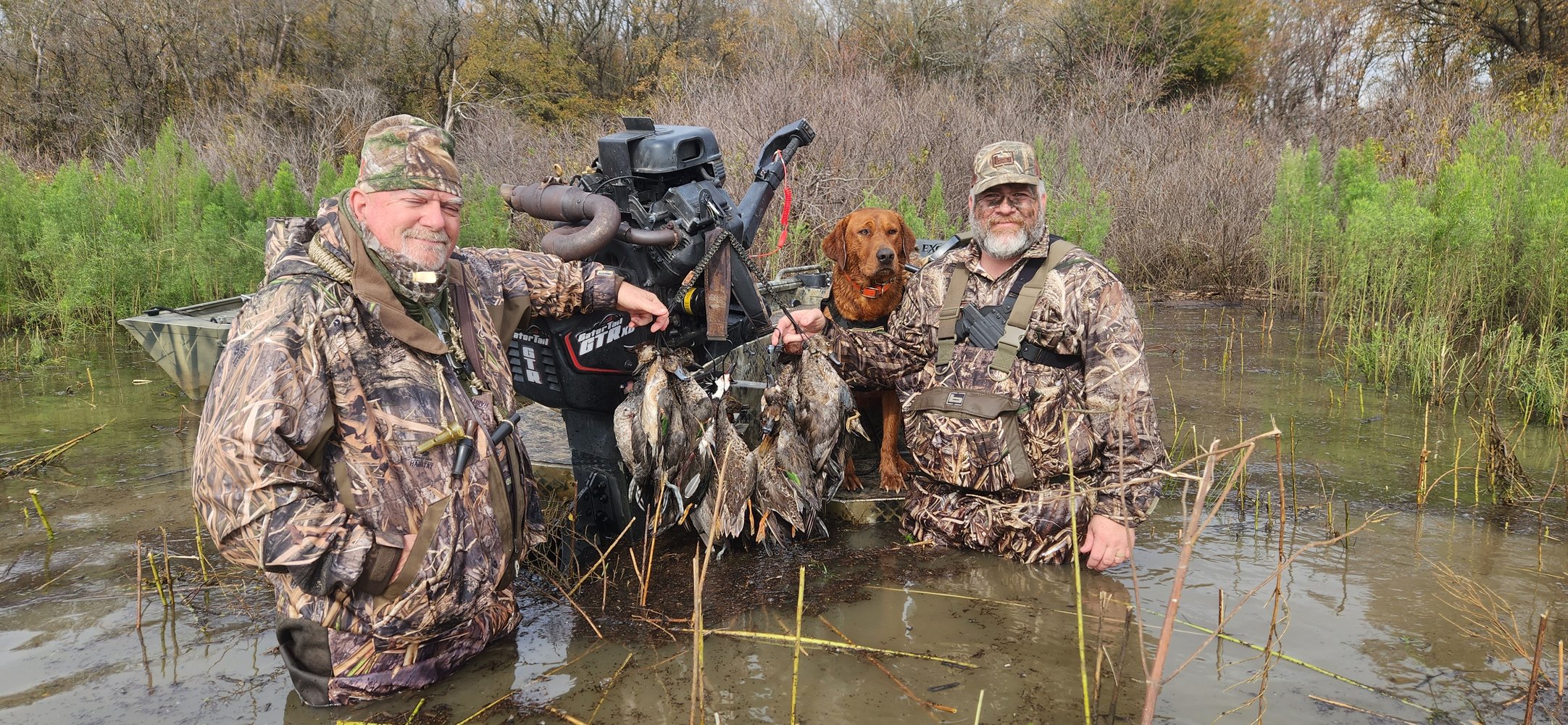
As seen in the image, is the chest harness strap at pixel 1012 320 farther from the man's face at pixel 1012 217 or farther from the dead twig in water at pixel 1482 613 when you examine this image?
the dead twig in water at pixel 1482 613

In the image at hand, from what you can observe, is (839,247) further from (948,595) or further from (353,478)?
(353,478)

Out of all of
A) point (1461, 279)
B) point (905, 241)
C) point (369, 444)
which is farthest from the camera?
point (1461, 279)

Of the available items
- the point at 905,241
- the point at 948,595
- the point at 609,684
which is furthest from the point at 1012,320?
the point at 609,684

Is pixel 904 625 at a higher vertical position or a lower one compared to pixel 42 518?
lower

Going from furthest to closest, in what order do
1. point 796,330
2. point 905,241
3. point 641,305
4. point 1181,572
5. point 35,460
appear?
point 35,460 → point 905,241 → point 796,330 → point 641,305 → point 1181,572

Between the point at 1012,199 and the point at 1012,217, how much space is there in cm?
7

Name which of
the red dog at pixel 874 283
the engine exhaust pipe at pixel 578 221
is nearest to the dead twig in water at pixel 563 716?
the engine exhaust pipe at pixel 578 221

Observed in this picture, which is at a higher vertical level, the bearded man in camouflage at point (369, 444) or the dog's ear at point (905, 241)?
the dog's ear at point (905, 241)

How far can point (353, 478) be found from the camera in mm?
2945

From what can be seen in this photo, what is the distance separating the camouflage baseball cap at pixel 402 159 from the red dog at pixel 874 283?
8.39ft

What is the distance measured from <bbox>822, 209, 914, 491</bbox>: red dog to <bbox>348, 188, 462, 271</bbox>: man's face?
2499 millimetres

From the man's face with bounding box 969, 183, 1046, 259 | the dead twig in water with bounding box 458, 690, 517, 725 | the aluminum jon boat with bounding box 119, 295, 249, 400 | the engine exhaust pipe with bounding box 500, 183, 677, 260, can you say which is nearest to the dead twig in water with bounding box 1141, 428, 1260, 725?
the dead twig in water with bounding box 458, 690, 517, 725

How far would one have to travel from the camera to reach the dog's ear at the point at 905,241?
213 inches

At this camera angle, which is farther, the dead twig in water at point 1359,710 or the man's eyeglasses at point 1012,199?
the man's eyeglasses at point 1012,199
